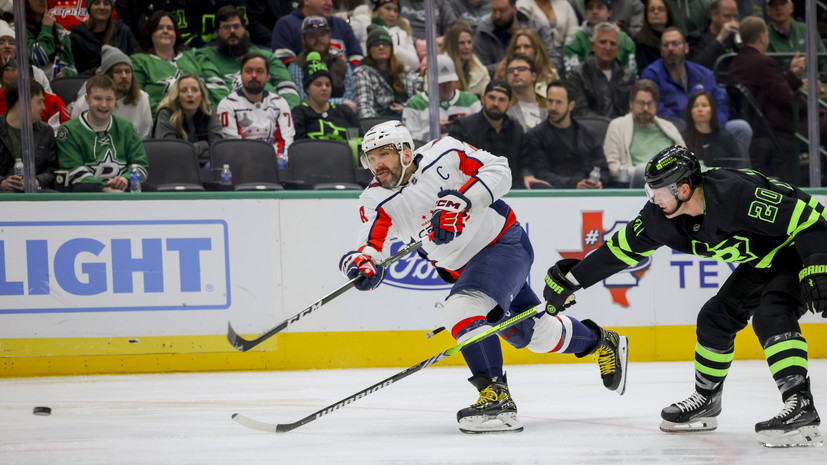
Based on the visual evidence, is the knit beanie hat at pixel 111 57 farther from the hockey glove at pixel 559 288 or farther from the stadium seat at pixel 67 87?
the hockey glove at pixel 559 288

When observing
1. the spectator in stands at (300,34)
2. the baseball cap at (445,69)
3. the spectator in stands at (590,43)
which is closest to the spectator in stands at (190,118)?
the spectator in stands at (300,34)

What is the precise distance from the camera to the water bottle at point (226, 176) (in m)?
5.93

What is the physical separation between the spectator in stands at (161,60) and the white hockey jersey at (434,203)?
107 inches

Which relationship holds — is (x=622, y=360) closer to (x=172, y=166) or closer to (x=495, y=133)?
(x=495, y=133)

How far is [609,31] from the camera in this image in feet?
23.4

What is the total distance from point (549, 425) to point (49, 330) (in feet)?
10.7

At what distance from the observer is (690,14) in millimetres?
7262

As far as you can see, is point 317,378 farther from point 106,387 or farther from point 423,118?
point 423,118

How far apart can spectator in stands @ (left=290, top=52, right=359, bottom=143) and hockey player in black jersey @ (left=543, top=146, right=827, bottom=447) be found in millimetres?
3018

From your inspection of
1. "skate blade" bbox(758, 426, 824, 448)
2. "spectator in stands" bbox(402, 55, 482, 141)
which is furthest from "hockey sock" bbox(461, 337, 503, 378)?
"spectator in stands" bbox(402, 55, 482, 141)

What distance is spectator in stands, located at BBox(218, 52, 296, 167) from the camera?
6293 millimetres

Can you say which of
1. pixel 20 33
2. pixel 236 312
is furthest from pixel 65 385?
pixel 20 33

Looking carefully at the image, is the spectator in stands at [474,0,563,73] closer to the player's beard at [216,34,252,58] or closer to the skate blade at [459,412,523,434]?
the player's beard at [216,34,252,58]

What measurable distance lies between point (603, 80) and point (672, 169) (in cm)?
356
